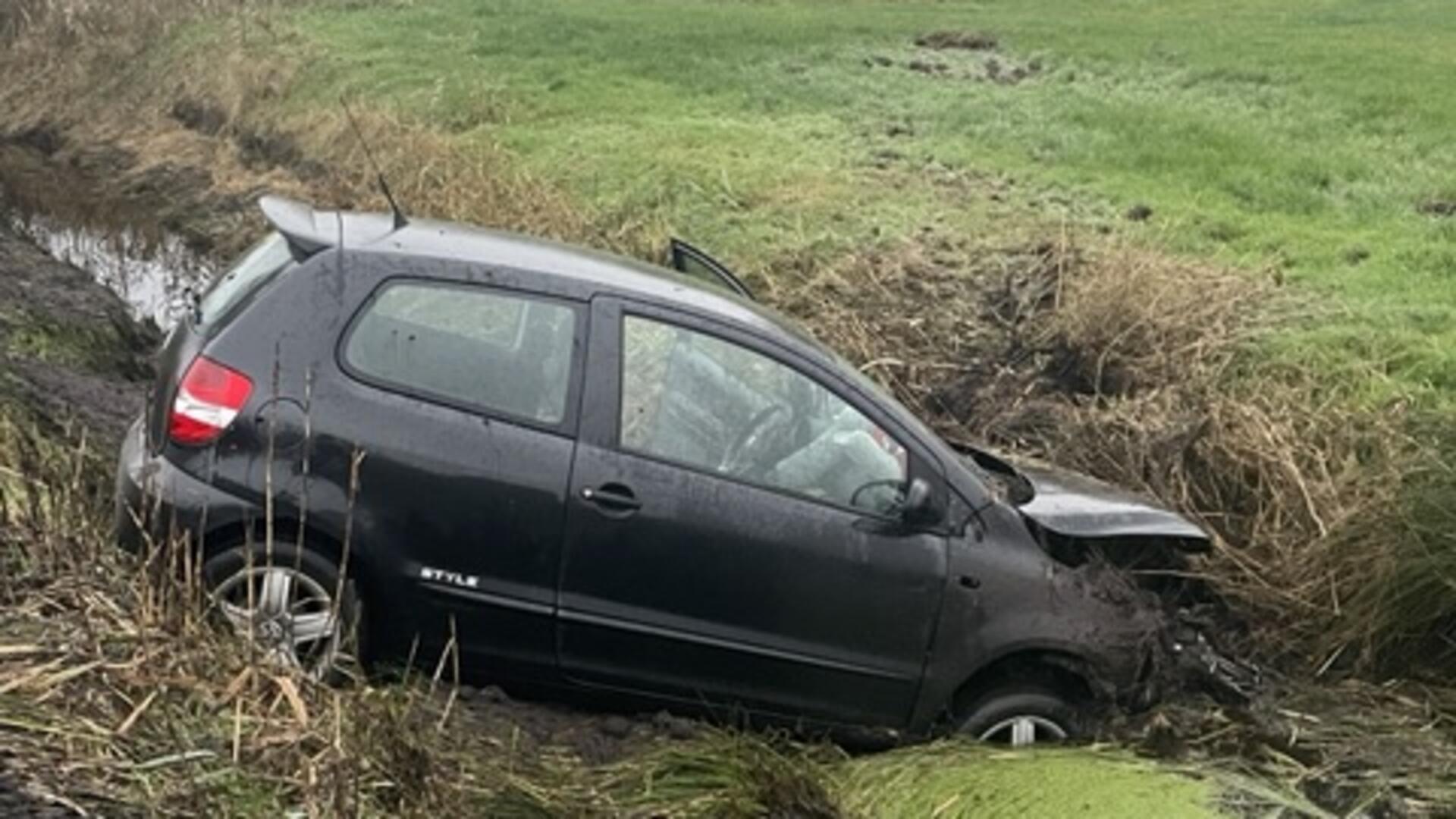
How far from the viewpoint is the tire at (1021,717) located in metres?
6.80

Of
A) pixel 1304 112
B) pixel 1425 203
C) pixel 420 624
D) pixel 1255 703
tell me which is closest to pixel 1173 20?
pixel 1304 112

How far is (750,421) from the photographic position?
658 centimetres

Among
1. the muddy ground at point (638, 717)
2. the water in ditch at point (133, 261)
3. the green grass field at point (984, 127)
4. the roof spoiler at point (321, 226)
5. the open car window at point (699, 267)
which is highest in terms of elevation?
the roof spoiler at point (321, 226)

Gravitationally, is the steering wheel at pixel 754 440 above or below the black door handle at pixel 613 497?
above

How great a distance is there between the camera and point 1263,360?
11.0m

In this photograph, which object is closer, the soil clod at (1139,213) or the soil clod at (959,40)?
the soil clod at (1139,213)

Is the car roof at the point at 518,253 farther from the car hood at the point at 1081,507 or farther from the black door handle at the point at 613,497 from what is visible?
the car hood at the point at 1081,507

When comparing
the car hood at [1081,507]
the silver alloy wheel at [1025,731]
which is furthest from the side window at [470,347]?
the silver alloy wheel at [1025,731]

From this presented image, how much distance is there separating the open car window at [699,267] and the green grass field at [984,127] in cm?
420

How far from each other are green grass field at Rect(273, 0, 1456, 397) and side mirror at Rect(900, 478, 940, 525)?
483cm

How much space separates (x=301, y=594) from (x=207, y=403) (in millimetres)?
734

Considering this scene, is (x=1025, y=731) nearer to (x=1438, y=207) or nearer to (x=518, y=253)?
(x=518, y=253)

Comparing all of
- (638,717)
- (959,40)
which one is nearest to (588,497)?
(638,717)

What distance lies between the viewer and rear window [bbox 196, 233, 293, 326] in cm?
656
